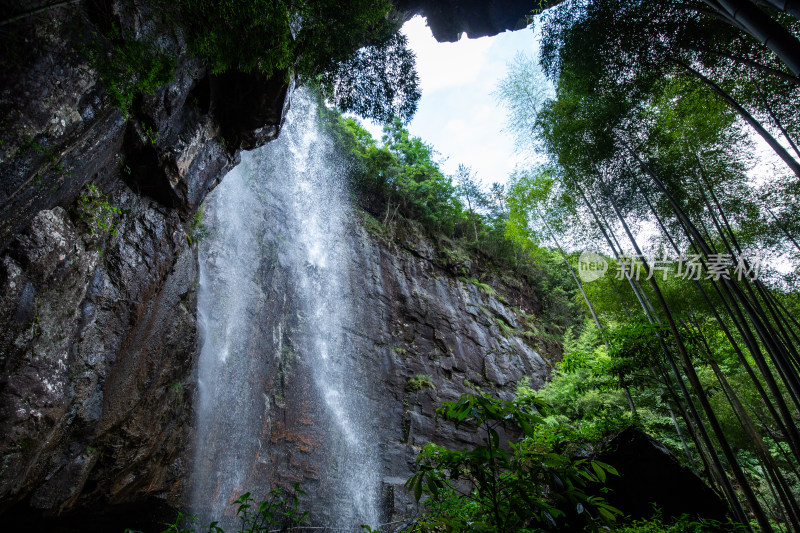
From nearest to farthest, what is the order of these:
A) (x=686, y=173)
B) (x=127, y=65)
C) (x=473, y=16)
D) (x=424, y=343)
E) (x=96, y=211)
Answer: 1. (x=127, y=65)
2. (x=96, y=211)
3. (x=686, y=173)
4. (x=473, y=16)
5. (x=424, y=343)

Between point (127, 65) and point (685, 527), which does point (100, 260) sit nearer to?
point (127, 65)

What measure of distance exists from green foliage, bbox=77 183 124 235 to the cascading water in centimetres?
429

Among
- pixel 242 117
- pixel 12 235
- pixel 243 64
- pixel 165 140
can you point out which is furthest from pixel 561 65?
pixel 12 235

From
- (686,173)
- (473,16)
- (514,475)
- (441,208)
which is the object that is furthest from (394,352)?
(473,16)

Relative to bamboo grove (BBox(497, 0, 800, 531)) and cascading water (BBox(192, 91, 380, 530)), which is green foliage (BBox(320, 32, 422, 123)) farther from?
cascading water (BBox(192, 91, 380, 530))

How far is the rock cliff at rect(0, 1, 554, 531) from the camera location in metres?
2.80

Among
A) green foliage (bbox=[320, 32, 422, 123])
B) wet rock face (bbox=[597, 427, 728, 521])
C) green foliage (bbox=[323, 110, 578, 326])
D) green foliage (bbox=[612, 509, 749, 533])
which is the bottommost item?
green foliage (bbox=[612, 509, 749, 533])

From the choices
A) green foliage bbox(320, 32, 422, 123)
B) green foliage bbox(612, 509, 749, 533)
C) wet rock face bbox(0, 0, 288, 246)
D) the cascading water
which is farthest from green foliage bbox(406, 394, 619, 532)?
the cascading water

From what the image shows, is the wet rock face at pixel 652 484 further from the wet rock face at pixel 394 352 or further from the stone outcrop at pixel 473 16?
the stone outcrop at pixel 473 16

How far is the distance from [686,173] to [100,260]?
8567mm

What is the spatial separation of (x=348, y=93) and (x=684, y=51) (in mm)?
4440

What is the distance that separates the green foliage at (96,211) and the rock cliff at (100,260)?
0.05 feet

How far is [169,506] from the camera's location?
237 inches

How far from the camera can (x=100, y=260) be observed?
12.8ft
